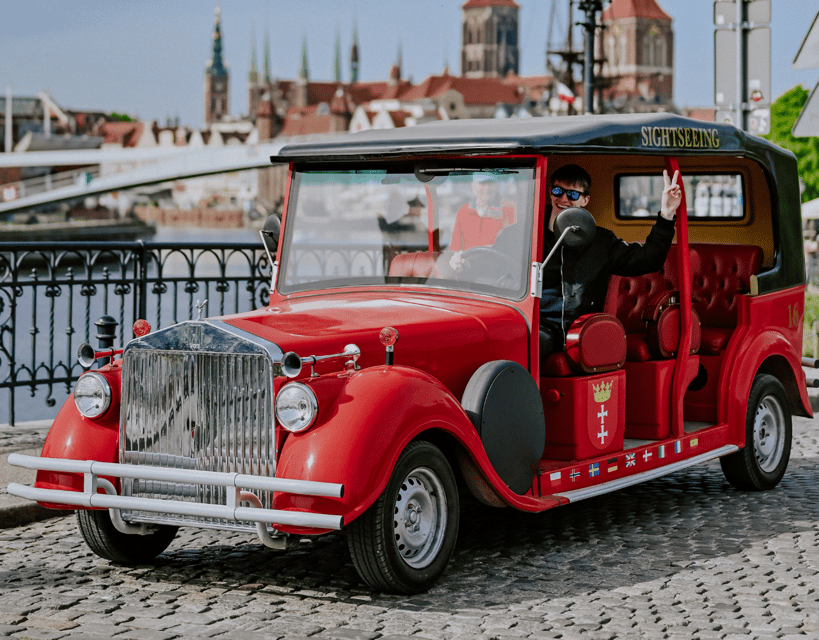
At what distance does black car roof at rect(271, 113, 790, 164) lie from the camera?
206 inches

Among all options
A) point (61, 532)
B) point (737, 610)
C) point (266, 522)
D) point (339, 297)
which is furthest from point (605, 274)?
point (61, 532)

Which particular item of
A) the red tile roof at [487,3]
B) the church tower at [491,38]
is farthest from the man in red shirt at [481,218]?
the red tile roof at [487,3]

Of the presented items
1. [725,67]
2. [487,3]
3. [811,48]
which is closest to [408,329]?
[811,48]

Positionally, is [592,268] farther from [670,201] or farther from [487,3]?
[487,3]

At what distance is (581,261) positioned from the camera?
19.0 ft

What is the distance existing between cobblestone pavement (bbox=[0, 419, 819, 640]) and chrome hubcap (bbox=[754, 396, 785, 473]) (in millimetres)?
585

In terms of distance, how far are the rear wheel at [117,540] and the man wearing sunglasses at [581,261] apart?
1841 mm

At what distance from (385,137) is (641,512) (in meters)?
2.32

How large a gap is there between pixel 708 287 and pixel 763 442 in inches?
36.1

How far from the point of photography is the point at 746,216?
23.8 feet

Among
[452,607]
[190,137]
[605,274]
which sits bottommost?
[452,607]

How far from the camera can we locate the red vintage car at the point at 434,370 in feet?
14.6

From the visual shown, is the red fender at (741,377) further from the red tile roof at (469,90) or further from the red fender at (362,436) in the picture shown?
the red tile roof at (469,90)

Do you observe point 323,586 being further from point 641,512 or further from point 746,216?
point 746,216
